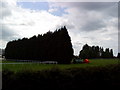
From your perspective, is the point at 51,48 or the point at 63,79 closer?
the point at 63,79

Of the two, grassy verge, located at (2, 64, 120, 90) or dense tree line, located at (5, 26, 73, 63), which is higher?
dense tree line, located at (5, 26, 73, 63)

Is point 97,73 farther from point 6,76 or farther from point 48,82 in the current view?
point 6,76

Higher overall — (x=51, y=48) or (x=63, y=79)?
(x=51, y=48)

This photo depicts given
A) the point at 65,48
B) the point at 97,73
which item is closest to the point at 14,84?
the point at 97,73

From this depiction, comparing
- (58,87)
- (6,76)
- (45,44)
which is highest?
(45,44)

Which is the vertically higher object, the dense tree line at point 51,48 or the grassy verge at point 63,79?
the dense tree line at point 51,48

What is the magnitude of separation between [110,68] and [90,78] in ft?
5.93

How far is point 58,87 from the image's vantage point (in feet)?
30.6

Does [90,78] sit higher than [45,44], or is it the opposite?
[45,44]

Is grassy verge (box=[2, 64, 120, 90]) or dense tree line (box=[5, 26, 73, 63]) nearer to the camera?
grassy verge (box=[2, 64, 120, 90])

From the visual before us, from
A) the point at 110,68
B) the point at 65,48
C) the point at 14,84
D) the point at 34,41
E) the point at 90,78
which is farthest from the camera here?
the point at 34,41

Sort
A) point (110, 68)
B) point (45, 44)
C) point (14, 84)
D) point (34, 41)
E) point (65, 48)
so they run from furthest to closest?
point (34, 41) → point (45, 44) → point (65, 48) → point (110, 68) → point (14, 84)

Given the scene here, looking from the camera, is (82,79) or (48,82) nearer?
(48,82)

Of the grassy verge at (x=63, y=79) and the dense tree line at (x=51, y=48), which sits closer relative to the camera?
the grassy verge at (x=63, y=79)
